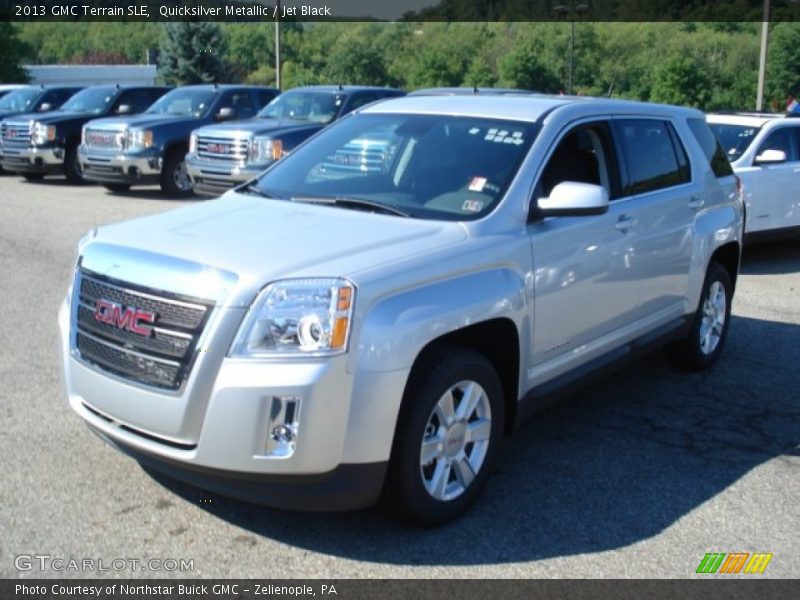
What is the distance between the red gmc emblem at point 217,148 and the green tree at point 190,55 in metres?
35.8

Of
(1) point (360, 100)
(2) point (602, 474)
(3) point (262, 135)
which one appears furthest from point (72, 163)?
(2) point (602, 474)

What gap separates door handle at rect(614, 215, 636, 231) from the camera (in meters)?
5.25

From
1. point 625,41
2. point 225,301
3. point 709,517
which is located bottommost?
point 709,517

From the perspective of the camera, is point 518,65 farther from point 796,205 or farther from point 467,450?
point 467,450

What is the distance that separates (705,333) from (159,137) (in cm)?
1105

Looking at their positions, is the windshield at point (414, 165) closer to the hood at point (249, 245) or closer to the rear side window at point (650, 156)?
the hood at point (249, 245)

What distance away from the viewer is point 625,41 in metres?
73.2

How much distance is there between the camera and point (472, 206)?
4.59 metres

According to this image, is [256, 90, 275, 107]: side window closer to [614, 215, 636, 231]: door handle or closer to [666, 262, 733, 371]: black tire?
[666, 262, 733, 371]: black tire

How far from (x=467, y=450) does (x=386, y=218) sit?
1.16m

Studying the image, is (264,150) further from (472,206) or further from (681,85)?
(681,85)

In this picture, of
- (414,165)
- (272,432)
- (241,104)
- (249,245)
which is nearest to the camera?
(272,432)

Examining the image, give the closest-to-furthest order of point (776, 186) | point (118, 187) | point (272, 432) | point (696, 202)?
point (272, 432), point (696, 202), point (776, 186), point (118, 187)

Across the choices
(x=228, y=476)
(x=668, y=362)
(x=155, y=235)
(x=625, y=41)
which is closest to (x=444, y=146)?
(x=155, y=235)
